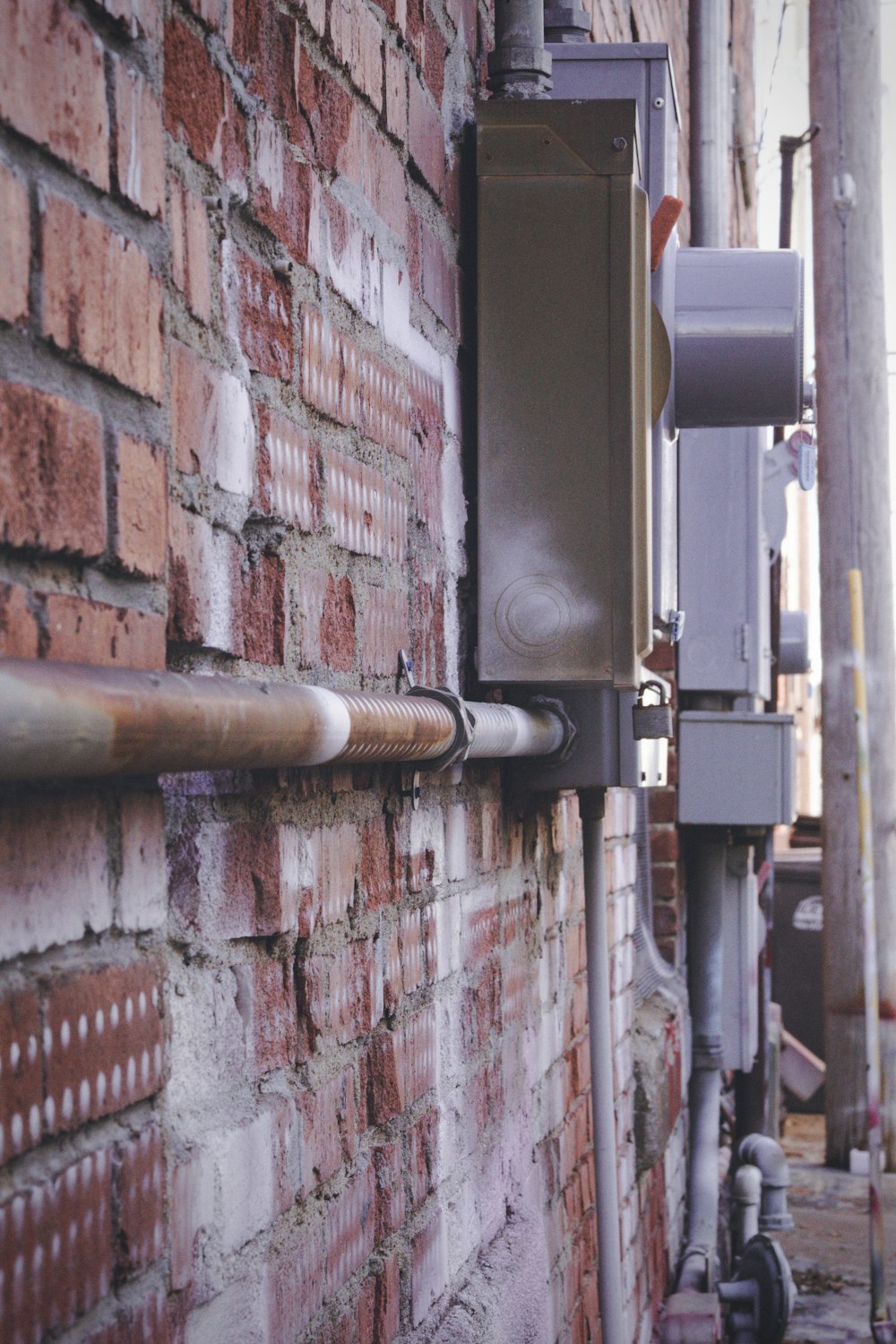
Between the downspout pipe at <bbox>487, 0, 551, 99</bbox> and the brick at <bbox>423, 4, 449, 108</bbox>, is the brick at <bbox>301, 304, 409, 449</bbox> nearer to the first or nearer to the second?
the brick at <bbox>423, 4, 449, 108</bbox>

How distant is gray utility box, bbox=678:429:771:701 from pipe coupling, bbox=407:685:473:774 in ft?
8.91

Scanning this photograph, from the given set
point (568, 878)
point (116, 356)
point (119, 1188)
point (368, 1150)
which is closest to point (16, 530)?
point (116, 356)

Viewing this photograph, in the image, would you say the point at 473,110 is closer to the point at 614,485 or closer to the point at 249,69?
the point at 614,485

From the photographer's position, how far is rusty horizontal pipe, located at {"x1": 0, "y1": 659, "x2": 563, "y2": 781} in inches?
20.3

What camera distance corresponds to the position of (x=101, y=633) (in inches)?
27.3

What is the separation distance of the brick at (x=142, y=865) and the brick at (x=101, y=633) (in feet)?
0.23

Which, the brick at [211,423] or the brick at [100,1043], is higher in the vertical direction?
the brick at [211,423]

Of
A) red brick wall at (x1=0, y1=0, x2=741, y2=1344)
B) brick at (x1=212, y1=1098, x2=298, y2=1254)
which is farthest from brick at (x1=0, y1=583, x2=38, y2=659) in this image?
brick at (x1=212, y1=1098, x2=298, y2=1254)

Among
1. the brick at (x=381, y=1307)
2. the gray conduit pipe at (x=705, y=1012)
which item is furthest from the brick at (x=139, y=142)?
the gray conduit pipe at (x=705, y=1012)

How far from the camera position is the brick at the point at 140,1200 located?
2.30ft

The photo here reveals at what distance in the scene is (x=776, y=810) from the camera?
3807 mm

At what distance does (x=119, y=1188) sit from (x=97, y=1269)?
→ 4cm

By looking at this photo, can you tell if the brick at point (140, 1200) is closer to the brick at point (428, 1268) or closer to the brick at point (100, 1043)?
the brick at point (100, 1043)

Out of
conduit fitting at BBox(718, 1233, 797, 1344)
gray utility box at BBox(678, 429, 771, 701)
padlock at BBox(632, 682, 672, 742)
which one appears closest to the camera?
padlock at BBox(632, 682, 672, 742)
